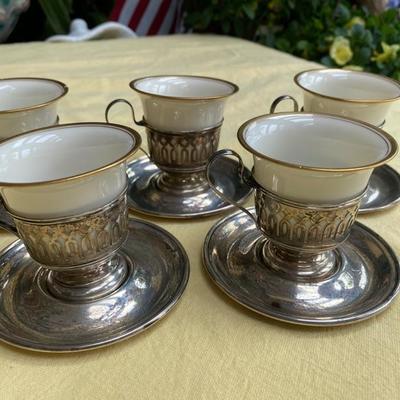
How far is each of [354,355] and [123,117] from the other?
82 centimetres

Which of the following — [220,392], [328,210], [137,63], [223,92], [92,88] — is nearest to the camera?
[220,392]

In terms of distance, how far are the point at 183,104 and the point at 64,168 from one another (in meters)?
0.22

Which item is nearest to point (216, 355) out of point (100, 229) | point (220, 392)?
point (220, 392)

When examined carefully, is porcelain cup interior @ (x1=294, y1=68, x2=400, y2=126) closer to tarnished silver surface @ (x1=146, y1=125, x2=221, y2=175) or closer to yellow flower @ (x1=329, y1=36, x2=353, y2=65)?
tarnished silver surface @ (x1=146, y1=125, x2=221, y2=175)

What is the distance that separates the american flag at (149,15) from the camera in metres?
2.17

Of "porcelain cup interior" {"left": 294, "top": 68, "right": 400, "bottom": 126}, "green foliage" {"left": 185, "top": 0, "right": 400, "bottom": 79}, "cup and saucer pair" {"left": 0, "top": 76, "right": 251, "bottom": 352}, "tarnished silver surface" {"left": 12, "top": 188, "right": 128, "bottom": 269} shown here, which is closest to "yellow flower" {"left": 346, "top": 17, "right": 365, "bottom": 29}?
"green foliage" {"left": 185, "top": 0, "right": 400, "bottom": 79}

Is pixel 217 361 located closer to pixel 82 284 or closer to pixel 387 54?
pixel 82 284

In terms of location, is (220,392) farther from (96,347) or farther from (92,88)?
(92,88)

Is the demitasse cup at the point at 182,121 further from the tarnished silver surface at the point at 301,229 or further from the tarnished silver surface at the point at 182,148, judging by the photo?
the tarnished silver surface at the point at 301,229

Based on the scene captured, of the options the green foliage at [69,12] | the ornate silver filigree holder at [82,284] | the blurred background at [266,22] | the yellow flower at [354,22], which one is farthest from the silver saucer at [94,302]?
the green foliage at [69,12]

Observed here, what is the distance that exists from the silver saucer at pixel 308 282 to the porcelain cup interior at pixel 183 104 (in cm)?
18

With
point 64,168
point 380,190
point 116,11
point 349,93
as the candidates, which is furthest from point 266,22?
point 64,168

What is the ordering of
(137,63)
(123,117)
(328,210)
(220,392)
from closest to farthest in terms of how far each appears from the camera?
(220,392) < (328,210) < (123,117) < (137,63)

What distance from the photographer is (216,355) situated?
480 millimetres
